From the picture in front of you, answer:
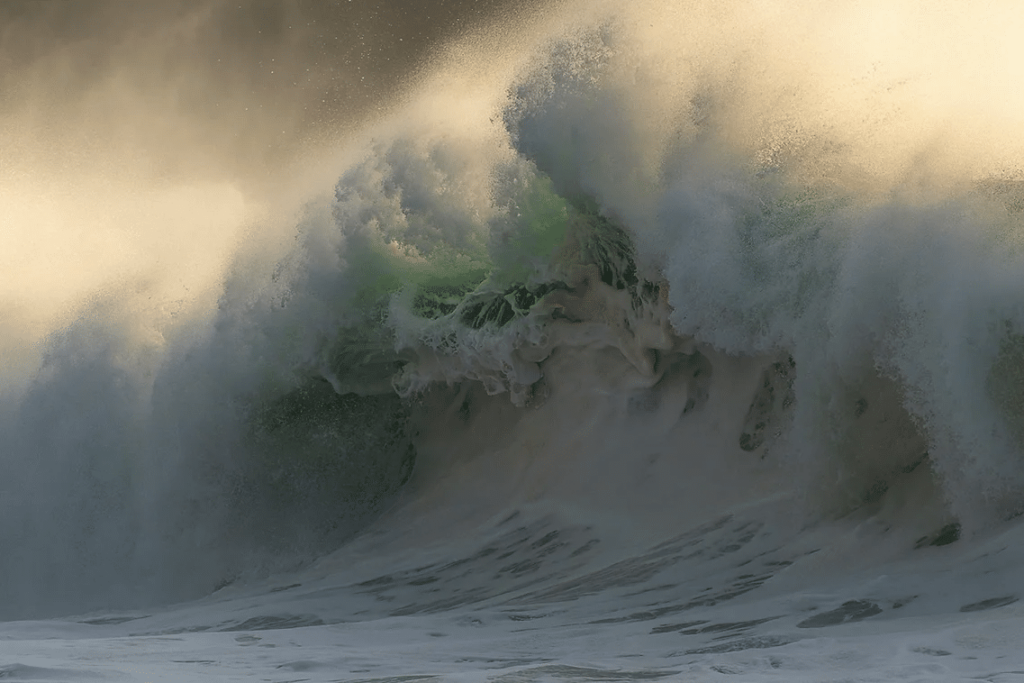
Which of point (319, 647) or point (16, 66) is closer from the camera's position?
point (319, 647)

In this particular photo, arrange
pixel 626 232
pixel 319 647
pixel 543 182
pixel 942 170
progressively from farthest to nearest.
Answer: pixel 543 182
pixel 626 232
pixel 942 170
pixel 319 647

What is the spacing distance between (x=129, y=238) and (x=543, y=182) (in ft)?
17.6

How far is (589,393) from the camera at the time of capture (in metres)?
6.27

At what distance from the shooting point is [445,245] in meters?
6.79

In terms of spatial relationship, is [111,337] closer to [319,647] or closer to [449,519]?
[449,519]

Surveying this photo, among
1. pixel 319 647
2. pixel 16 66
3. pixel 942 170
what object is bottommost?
pixel 319 647

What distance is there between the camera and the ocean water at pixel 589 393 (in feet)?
13.4

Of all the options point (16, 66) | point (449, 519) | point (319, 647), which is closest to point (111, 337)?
point (449, 519)

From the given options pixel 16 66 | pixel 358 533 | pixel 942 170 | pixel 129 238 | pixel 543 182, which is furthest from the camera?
pixel 16 66

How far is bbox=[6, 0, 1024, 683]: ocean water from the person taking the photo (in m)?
4.10

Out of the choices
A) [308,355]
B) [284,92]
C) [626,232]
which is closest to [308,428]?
[308,355]

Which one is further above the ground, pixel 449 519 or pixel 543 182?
pixel 543 182

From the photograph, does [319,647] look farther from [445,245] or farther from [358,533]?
[445,245]

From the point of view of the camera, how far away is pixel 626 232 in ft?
19.3
